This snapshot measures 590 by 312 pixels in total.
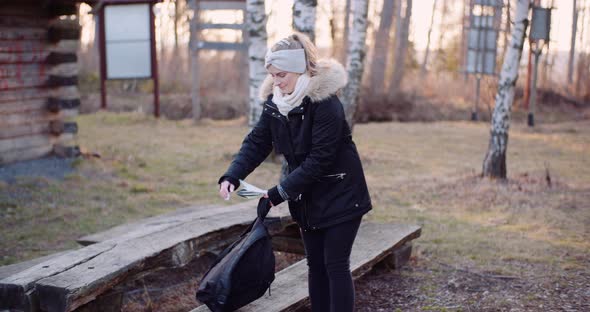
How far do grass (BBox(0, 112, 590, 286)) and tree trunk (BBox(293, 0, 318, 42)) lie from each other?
245 cm

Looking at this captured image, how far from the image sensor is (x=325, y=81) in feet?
12.0

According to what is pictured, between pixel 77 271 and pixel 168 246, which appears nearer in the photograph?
pixel 77 271

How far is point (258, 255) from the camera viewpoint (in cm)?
Result: 376

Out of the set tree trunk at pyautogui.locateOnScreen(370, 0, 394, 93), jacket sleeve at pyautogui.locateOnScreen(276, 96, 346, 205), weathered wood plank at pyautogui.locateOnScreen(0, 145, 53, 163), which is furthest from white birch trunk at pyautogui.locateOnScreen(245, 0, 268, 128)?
tree trunk at pyautogui.locateOnScreen(370, 0, 394, 93)

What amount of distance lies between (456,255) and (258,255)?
3097mm

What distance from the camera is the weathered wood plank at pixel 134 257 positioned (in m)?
3.67

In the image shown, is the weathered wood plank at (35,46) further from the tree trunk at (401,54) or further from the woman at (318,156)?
A: the tree trunk at (401,54)

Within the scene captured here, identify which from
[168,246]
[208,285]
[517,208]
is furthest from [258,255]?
[517,208]

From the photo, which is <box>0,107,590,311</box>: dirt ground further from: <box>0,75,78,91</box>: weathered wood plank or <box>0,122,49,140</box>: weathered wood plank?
<box>0,75,78,91</box>: weathered wood plank

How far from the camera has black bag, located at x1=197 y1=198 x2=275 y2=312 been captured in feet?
12.0

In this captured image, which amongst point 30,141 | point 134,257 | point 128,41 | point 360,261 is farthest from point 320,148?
point 128,41

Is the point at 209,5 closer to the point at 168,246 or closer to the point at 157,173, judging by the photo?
the point at 157,173

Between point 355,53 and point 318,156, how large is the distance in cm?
861

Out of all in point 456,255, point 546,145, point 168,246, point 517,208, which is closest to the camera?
point 168,246
